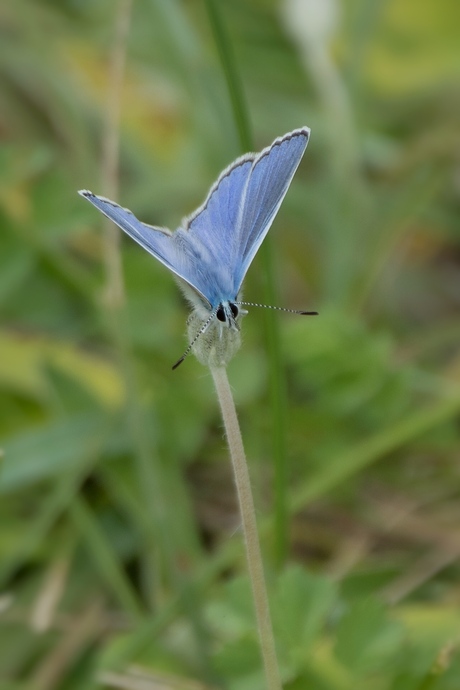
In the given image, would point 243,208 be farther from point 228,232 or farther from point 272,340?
point 272,340

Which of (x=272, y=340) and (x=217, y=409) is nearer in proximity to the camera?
(x=272, y=340)

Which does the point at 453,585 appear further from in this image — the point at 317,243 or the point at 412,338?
the point at 317,243

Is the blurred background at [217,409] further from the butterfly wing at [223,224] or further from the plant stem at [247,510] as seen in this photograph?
the butterfly wing at [223,224]

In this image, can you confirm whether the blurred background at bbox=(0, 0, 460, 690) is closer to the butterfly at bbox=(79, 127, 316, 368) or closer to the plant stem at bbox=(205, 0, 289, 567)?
the plant stem at bbox=(205, 0, 289, 567)

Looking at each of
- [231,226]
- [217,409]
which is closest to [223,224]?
[231,226]

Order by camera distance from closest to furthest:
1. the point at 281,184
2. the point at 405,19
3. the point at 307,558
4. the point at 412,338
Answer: the point at 281,184 < the point at 307,558 < the point at 412,338 < the point at 405,19

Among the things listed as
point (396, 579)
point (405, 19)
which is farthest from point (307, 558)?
point (405, 19)
